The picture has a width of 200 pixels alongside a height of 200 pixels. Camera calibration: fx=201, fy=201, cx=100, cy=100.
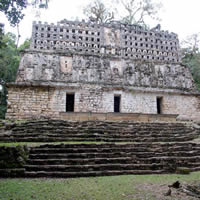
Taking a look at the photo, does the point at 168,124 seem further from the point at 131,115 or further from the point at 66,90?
the point at 66,90

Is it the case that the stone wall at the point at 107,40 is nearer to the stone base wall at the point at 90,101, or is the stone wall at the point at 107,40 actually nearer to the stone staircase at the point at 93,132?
the stone base wall at the point at 90,101

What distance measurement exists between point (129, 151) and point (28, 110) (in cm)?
810

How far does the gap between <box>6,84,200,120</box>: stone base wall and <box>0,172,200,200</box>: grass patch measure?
7.72 m

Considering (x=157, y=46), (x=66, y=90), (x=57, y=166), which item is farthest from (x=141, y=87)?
(x=57, y=166)

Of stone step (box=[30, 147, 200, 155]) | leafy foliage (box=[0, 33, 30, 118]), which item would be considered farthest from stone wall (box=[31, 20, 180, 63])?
stone step (box=[30, 147, 200, 155])

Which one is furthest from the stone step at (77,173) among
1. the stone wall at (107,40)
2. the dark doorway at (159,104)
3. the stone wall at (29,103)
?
the stone wall at (107,40)

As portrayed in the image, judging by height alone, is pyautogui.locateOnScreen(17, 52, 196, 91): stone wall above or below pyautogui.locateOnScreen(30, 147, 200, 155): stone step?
above

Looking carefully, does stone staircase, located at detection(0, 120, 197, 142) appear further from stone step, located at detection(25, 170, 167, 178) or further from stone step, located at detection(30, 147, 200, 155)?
stone step, located at detection(25, 170, 167, 178)

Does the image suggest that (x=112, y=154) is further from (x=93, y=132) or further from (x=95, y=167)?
(x=93, y=132)

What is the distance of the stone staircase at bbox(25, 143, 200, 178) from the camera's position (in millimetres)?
6113

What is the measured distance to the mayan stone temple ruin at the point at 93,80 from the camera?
1345 centimetres

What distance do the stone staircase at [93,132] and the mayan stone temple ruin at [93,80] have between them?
220 centimetres

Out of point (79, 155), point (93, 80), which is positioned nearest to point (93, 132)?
point (79, 155)

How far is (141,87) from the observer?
15.4 metres
